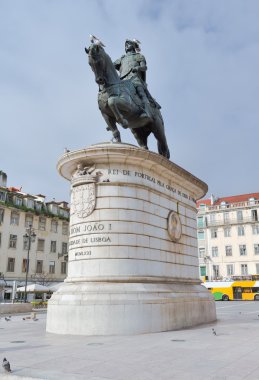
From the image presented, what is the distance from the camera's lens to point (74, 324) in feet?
39.7

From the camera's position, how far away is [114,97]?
48.7 ft

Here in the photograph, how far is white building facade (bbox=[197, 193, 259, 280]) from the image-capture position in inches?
2734

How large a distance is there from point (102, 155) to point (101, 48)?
436 cm

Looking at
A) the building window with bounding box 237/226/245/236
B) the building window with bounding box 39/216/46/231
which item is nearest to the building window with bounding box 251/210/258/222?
the building window with bounding box 237/226/245/236

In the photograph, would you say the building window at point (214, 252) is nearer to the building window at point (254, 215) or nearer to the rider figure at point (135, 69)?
the building window at point (254, 215)

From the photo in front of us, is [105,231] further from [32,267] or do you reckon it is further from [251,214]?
[251,214]

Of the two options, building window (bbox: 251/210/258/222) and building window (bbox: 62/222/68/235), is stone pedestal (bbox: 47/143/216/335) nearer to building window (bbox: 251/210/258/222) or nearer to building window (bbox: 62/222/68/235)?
building window (bbox: 62/222/68/235)

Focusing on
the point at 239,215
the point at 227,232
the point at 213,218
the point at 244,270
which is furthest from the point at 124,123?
the point at 213,218

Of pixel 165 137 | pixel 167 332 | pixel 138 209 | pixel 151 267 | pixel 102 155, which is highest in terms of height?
pixel 165 137

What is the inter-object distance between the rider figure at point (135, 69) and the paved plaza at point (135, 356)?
30.9 feet

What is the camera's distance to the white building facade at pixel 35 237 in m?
54.9

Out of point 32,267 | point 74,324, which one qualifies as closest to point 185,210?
point 74,324

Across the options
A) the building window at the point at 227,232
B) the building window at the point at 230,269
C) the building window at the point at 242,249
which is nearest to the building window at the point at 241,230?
the building window at the point at 227,232

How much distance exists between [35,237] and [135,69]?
45240 millimetres
